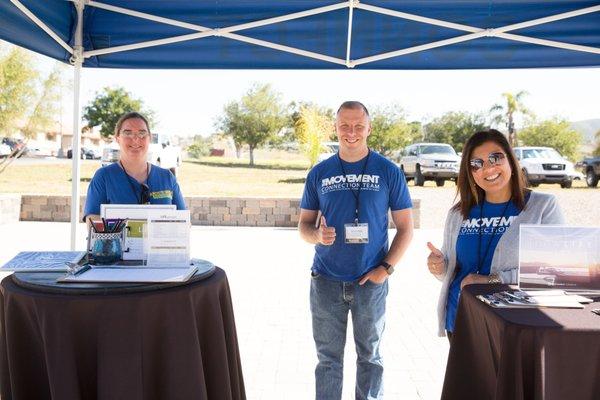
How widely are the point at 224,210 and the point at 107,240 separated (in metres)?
8.31

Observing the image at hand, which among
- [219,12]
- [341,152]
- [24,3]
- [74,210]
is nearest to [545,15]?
[341,152]

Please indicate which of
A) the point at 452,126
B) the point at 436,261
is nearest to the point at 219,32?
the point at 436,261

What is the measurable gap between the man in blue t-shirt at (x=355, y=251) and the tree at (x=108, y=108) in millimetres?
36723

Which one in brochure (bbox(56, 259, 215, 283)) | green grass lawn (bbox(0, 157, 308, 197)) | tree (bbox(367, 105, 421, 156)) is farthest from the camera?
tree (bbox(367, 105, 421, 156))

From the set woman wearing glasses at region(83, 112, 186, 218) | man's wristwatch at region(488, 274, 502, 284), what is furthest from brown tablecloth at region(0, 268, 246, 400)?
man's wristwatch at region(488, 274, 502, 284)

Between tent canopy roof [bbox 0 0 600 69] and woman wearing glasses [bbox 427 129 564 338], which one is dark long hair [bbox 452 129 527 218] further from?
tent canopy roof [bbox 0 0 600 69]

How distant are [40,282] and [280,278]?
170 inches

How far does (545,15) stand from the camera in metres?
3.47

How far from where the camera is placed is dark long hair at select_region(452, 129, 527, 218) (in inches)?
86.8

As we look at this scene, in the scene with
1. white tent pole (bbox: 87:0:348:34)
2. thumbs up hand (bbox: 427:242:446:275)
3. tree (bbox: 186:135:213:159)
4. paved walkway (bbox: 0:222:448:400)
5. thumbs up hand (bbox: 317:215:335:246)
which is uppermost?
tree (bbox: 186:135:213:159)

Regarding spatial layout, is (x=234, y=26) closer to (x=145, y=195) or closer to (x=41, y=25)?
(x=41, y=25)

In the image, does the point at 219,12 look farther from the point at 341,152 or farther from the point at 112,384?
the point at 112,384

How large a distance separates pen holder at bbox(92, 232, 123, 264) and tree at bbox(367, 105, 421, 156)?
1259 inches

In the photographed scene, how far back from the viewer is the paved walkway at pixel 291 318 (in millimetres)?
3205
